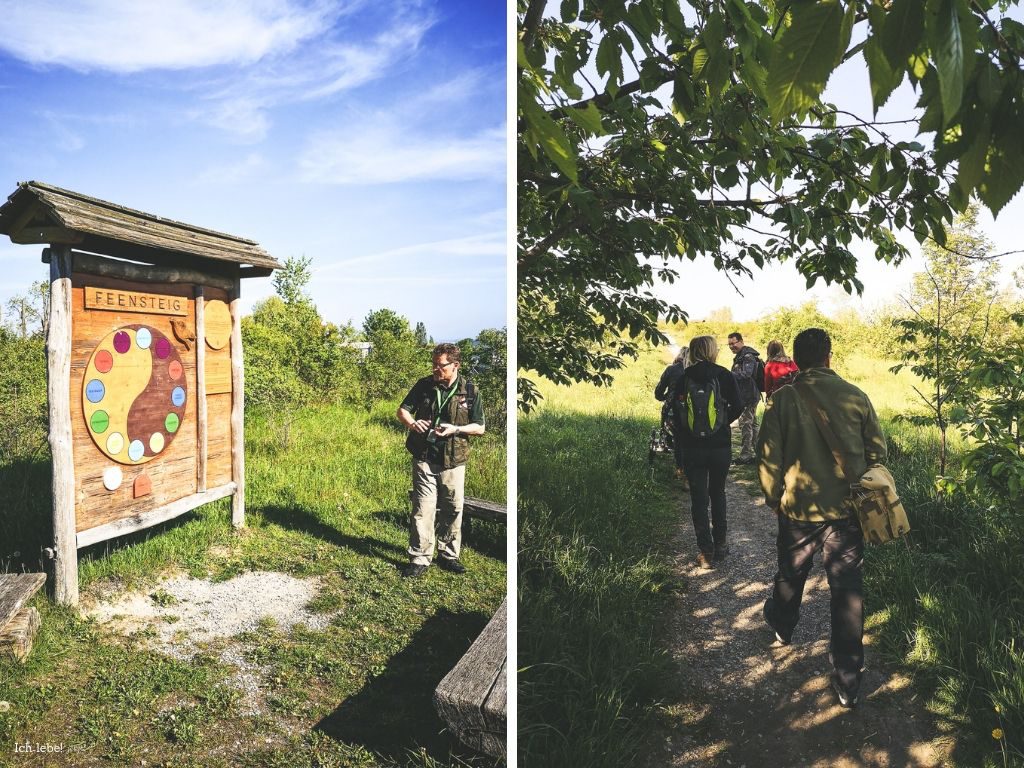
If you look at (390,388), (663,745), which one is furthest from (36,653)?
(663,745)

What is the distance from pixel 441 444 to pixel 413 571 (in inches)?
13.8

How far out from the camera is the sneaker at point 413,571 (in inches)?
60.5

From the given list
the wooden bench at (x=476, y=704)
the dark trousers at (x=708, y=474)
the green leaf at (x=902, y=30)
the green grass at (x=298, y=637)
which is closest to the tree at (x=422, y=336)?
the green grass at (x=298, y=637)

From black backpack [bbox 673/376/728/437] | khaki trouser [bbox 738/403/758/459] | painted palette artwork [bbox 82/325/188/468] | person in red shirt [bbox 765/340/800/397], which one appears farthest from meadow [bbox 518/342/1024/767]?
khaki trouser [bbox 738/403/758/459]

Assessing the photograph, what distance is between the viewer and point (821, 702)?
0.91 metres

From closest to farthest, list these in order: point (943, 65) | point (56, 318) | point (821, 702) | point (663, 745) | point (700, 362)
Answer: point (943, 65)
point (821, 702)
point (663, 745)
point (56, 318)
point (700, 362)

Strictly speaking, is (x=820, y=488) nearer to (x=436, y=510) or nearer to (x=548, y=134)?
(x=436, y=510)

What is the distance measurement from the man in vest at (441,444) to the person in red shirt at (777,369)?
0.78m

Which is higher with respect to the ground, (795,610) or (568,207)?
(568,207)

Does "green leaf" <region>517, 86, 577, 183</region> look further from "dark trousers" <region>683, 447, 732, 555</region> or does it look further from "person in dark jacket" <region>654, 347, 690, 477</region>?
"person in dark jacket" <region>654, 347, 690, 477</region>

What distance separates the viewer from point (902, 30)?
0.49m

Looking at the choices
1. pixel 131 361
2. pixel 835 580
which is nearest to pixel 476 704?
pixel 835 580

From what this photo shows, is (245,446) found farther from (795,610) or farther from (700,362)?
(700,362)

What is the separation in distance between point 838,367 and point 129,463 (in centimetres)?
172
